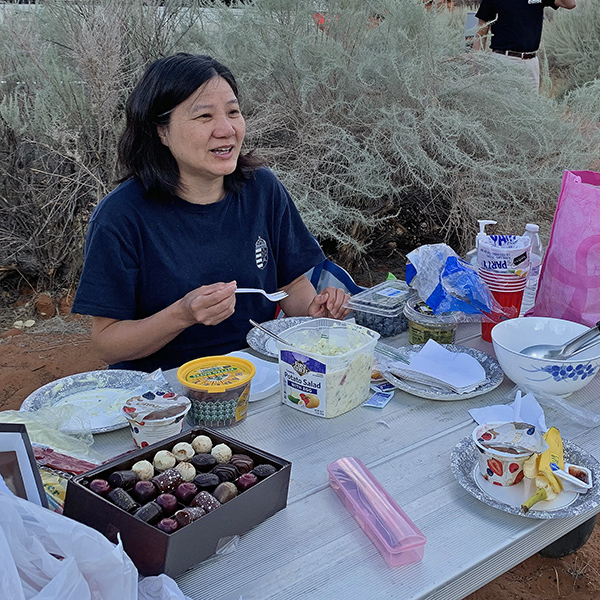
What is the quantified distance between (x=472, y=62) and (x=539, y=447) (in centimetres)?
366

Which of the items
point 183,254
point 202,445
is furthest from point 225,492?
point 183,254

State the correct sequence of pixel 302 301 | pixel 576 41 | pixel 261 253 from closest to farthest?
pixel 261 253 < pixel 302 301 < pixel 576 41

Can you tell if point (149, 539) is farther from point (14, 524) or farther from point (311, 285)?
point (311, 285)

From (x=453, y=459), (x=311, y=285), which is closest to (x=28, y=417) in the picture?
(x=453, y=459)

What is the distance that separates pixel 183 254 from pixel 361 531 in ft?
3.65

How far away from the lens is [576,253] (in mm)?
1731

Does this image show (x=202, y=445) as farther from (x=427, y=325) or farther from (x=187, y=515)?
(x=427, y=325)

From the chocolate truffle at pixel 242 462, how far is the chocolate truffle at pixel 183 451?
72 mm

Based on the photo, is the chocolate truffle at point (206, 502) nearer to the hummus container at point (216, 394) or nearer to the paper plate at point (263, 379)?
the hummus container at point (216, 394)

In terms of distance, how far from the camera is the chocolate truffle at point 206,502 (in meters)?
0.98

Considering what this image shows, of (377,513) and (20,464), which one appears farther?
(377,513)

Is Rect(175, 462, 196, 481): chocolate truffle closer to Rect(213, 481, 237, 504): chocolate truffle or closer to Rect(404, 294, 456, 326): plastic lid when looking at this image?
Rect(213, 481, 237, 504): chocolate truffle

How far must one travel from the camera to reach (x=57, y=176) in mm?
3959

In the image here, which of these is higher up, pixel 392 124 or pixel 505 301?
pixel 392 124
